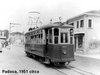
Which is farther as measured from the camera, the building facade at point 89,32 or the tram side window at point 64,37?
the building facade at point 89,32

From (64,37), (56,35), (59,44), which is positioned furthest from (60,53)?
(56,35)

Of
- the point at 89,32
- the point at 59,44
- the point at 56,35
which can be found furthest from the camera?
the point at 89,32

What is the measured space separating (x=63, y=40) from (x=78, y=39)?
756 inches

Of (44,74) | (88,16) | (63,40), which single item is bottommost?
(44,74)

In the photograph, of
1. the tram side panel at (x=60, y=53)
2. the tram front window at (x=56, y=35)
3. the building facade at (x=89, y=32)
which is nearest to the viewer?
the tram side panel at (x=60, y=53)

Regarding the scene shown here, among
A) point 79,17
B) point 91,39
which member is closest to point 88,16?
point 79,17

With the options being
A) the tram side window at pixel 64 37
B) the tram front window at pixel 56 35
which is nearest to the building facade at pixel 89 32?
the tram side window at pixel 64 37

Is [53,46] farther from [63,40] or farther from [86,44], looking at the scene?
[86,44]

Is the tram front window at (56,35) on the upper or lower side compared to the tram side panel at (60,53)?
upper

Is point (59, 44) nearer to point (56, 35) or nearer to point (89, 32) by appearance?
point (56, 35)

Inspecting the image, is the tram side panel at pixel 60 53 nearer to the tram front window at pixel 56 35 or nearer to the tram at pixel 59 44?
the tram at pixel 59 44

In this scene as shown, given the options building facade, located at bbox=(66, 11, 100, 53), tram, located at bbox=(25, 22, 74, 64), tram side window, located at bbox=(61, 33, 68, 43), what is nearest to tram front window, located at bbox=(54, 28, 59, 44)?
tram, located at bbox=(25, 22, 74, 64)

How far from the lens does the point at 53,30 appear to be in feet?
38.0

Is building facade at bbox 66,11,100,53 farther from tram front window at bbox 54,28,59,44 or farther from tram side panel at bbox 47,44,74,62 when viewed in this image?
tram front window at bbox 54,28,59,44
